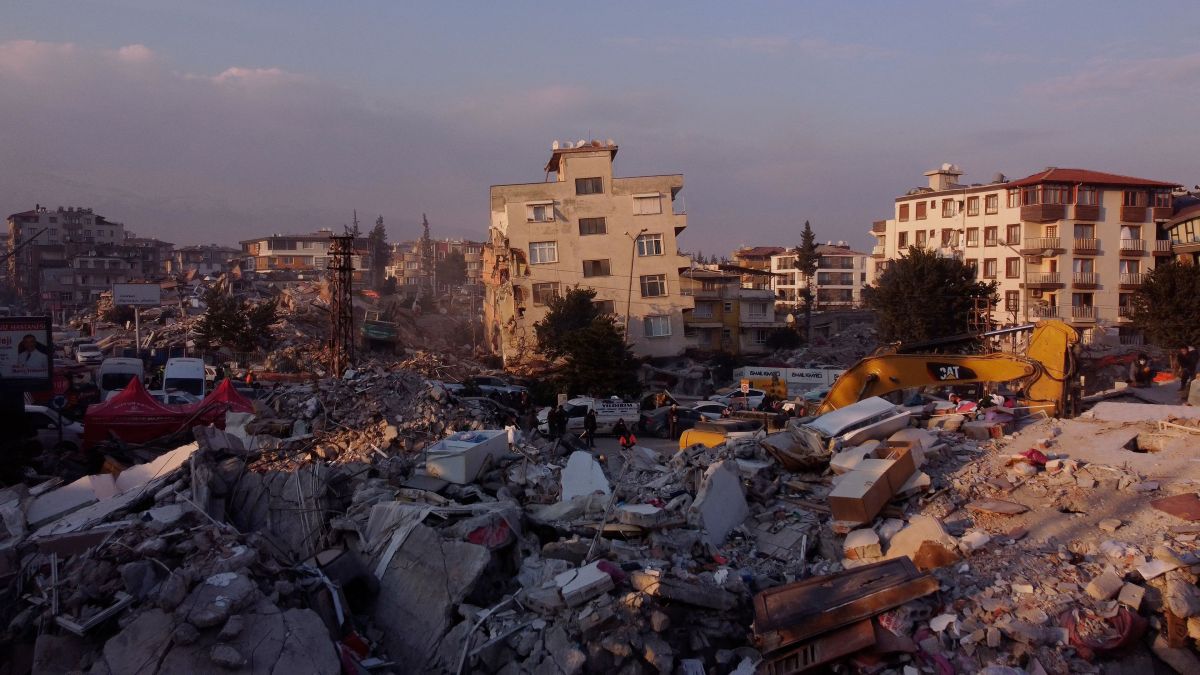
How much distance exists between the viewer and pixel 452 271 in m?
88.1

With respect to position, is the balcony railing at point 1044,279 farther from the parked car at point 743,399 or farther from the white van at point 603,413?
the white van at point 603,413

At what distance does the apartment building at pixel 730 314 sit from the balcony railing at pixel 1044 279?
1303 cm

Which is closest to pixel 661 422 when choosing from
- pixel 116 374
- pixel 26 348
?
pixel 26 348

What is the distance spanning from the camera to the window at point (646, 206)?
38406 millimetres

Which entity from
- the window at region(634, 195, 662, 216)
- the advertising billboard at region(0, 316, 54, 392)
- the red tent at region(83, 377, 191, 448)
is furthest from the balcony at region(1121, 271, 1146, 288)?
the advertising billboard at region(0, 316, 54, 392)

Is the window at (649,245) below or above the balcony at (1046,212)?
below

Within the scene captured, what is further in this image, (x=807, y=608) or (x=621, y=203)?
(x=621, y=203)

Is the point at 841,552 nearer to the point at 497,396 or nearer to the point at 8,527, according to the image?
the point at 8,527

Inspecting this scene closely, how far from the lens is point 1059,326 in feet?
42.1

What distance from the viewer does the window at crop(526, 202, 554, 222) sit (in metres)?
37.9

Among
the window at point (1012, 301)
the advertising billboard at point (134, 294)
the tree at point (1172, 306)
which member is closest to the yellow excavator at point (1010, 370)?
the tree at point (1172, 306)

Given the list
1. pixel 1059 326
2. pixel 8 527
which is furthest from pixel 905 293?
pixel 8 527

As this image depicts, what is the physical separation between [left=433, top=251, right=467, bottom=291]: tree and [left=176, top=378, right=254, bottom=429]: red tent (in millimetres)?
71864

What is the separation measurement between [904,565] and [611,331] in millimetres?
21505
